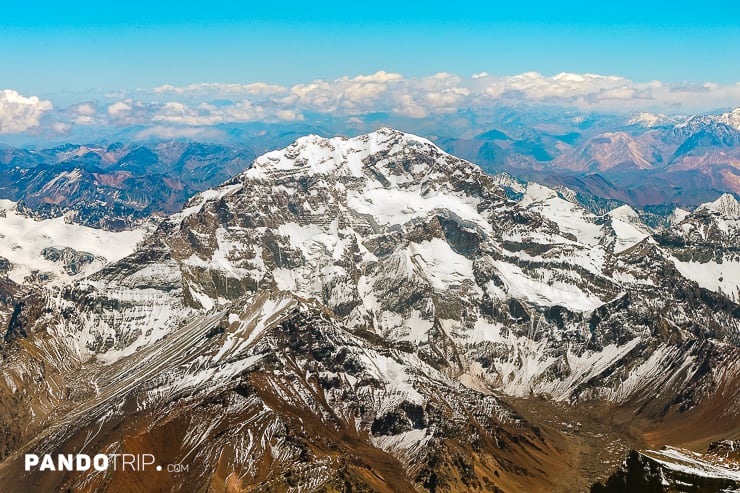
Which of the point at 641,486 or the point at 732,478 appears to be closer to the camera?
the point at 732,478

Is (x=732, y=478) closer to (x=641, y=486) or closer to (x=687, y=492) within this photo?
(x=687, y=492)

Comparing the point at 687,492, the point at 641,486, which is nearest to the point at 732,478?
the point at 687,492

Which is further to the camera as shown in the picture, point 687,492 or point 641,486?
point 641,486
